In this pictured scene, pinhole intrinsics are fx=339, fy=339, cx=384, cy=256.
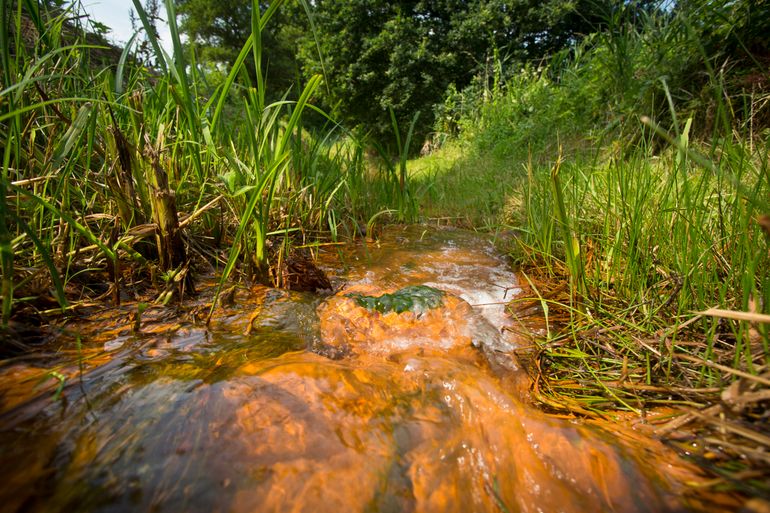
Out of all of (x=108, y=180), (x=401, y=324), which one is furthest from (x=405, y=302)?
(x=108, y=180)

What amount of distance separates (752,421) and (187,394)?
0.99 m

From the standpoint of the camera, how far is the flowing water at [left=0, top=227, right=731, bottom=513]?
0.50 metres

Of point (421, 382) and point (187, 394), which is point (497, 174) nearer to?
point (421, 382)

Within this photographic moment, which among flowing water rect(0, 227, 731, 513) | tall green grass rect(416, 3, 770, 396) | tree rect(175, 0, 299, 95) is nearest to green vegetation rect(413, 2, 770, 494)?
tall green grass rect(416, 3, 770, 396)

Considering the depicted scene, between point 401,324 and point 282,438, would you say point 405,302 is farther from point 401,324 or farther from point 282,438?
point 282,438

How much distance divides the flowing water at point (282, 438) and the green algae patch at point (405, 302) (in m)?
0.26

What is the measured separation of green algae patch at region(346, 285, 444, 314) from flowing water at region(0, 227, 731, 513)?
26 cm

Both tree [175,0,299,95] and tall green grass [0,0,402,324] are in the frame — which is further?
tree [175,0,299,95]

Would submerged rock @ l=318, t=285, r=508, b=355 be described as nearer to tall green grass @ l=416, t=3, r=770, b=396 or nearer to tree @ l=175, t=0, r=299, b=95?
tall green grass @ l=416, t=3, r=770, b=396

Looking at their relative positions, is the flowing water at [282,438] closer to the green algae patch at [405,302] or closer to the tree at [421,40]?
the green algae patch at [405,302]

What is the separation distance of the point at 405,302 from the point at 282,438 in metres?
0.72

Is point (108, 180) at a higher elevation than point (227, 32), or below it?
below

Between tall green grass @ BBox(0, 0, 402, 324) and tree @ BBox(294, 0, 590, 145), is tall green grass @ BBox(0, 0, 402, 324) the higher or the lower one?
the lower one

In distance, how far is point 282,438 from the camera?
0.58m
